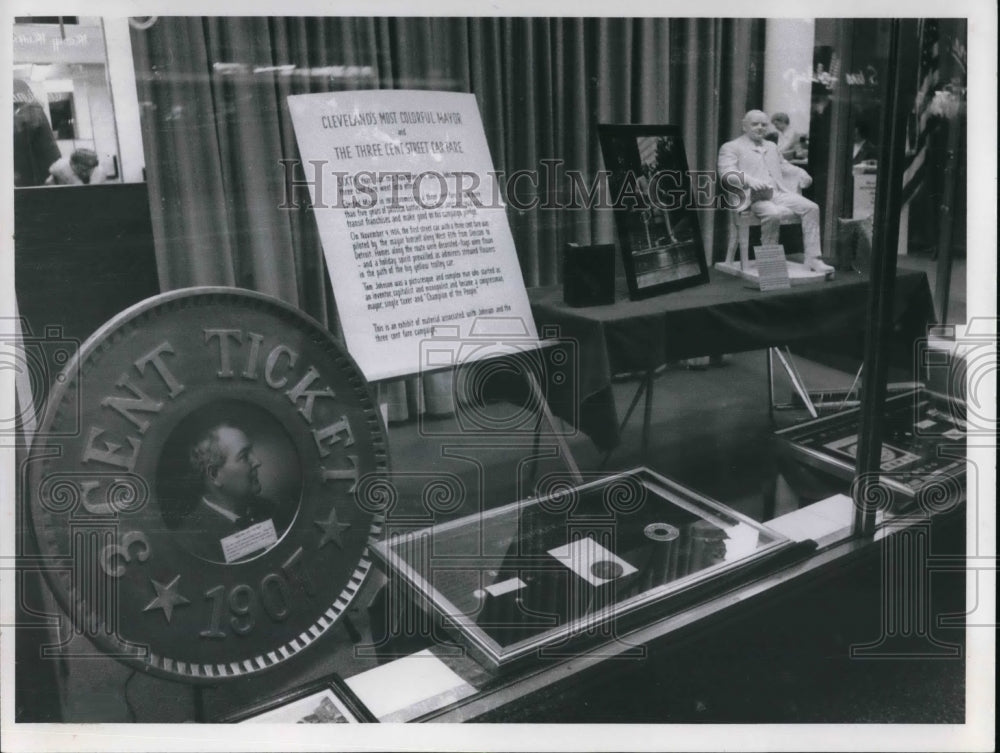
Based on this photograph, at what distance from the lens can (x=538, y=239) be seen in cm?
148

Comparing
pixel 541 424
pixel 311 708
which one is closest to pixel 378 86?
pixel 541 424

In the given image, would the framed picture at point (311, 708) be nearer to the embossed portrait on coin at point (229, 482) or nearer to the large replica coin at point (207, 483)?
the large replica coin at point (207, 483)

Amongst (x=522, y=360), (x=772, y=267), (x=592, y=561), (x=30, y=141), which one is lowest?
(x=592, y=561)

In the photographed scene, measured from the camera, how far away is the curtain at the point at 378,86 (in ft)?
4.39

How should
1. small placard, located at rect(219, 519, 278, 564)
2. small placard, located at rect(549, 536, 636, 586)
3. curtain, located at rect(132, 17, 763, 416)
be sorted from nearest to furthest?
small placard, located at rect(219, 519, 278, 564) → curtain, located at rect(132, 17, 763, 416) → small placard, located at rect(549, 536, 636, 586)

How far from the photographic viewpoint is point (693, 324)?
1.60 metres

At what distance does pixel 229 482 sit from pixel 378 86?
0.67m

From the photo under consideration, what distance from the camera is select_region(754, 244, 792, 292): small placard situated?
5.15 ft

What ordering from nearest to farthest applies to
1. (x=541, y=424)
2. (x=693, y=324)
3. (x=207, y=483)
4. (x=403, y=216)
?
(x=207, y=483)
(x=403, y=216)
(x=541, y=424)
(x=693, y=324)

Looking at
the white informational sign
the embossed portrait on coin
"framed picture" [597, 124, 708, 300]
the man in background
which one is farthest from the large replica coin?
"framed picture" [597, 124, 708, 300]

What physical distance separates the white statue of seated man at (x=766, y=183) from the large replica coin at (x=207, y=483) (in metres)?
0.75

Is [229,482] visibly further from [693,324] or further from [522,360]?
[693,324]

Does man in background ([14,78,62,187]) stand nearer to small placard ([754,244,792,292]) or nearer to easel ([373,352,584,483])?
easel ([373,352,584,483])

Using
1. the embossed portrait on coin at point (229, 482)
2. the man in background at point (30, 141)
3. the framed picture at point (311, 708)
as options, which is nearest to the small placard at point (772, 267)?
the embossed portrait on coin at point (229, 482)
